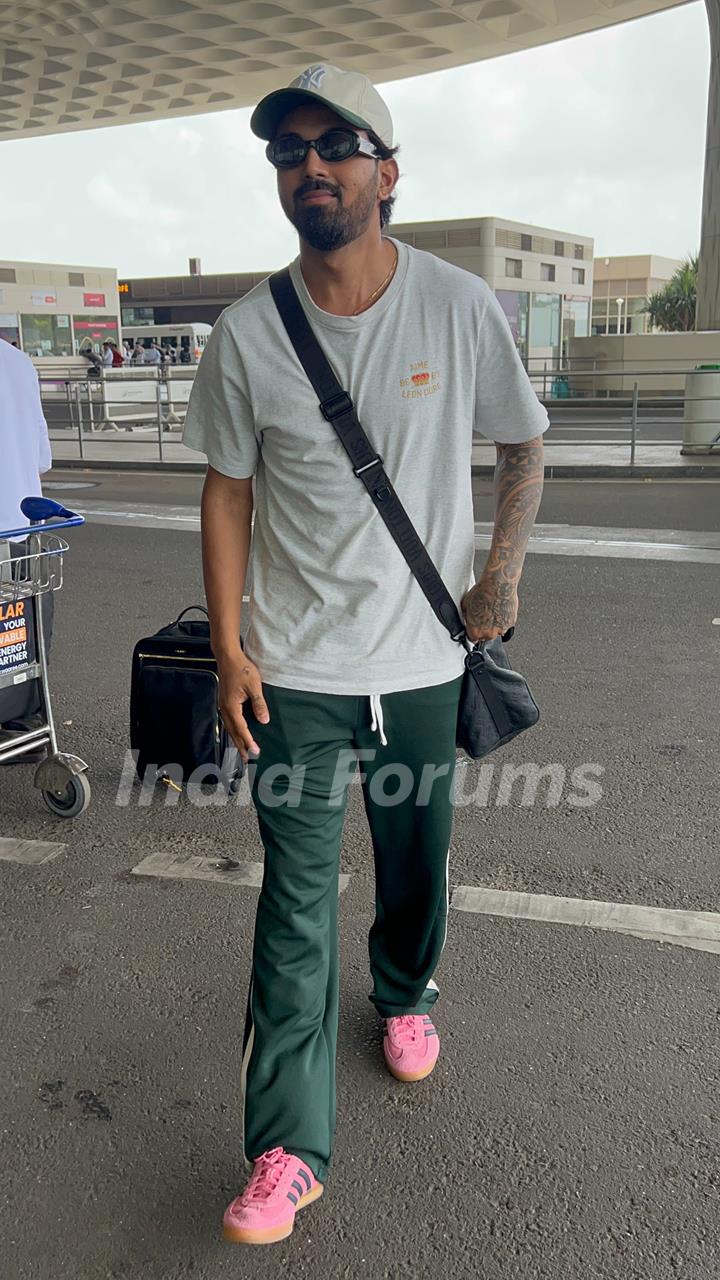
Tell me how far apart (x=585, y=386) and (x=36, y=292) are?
139ft

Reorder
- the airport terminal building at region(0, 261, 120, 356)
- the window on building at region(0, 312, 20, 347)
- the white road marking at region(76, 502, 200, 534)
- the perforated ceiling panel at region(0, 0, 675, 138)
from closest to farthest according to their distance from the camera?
1. the white road marking at region(76, 502, 200, 534)
2. the perforated ceiling panel at region(0, 0, 675, 138)
3. the window on building at region(0, 312, 20, 347)
4. the airport terminal building at region(0, 261, 120, 356)

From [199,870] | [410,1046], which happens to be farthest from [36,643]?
[410,1046]

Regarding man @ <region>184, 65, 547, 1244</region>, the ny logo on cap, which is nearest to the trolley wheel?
man @ <region>184, 65, 547, 1244</region>

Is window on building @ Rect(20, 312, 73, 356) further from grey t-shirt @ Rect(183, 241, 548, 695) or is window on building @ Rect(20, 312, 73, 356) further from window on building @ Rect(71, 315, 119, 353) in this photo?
grey t-shirt @ Rect(183, 241, 548, 695)

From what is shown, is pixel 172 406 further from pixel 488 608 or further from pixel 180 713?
pixel 488 608

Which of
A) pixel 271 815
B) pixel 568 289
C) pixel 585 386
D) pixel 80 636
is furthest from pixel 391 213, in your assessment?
pixel 568 289

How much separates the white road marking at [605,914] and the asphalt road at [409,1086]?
0.06 meters

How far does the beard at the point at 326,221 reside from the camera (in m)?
2.18

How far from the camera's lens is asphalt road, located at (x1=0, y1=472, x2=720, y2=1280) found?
222 centimetres

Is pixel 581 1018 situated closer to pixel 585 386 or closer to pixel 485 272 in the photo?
pixel 585 386

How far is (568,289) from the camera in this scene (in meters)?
53.3

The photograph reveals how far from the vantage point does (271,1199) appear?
2170 mm

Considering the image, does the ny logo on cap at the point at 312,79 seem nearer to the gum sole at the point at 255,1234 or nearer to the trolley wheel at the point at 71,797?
the gum sole at the point at 255,1234

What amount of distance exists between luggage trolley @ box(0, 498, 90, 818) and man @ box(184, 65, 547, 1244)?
1.83 metres
